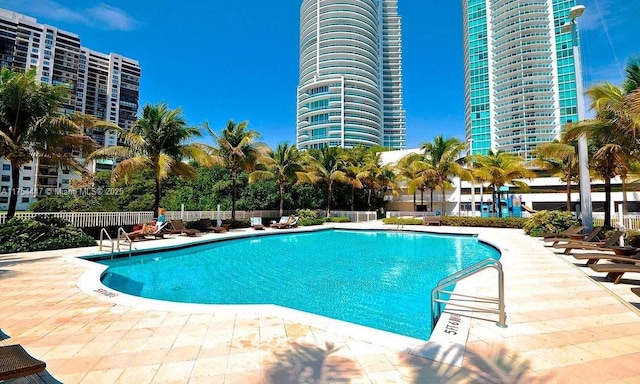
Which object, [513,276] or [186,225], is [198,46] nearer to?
[186,225]

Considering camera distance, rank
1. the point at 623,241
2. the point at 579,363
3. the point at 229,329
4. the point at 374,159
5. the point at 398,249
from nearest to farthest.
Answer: the point at 579,363
the point at 229,329
the point at 623,241
the point at 398,249
the point at 374,159

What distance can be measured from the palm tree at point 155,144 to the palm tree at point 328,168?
33.6ft

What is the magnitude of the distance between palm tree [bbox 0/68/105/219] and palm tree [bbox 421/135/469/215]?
2173cm

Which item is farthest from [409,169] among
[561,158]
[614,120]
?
[614,120]

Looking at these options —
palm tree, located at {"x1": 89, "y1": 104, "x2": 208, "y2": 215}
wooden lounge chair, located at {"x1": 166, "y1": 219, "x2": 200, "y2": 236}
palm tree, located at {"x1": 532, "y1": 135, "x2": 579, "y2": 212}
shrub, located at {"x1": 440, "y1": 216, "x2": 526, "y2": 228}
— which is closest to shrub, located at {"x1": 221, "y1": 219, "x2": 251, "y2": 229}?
wooden lounge chair, located at {"x1": 166, "y1": 219, "x2": 200, "y2": 236}

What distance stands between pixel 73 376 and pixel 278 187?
71.5 ft

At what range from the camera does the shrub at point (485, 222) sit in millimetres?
19427

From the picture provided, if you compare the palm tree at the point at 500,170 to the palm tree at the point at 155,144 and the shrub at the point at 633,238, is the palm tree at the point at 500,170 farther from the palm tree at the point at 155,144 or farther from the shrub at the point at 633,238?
the palm tree at the point at 155,144

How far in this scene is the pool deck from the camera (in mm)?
2729

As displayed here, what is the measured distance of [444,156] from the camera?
2339 centimetres

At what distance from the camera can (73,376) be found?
270 centimetres

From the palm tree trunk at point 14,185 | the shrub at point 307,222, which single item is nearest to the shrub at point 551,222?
the shrub at point 307,222

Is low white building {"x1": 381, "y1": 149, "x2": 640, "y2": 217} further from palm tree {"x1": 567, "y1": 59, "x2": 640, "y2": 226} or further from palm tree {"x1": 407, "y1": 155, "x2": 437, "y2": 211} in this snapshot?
palm tree {"x1": 567, "y1": 59, "x2": 640, "y2": 226}

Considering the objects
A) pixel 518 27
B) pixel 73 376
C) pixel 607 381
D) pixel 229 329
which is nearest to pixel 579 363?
pixel 607 381
